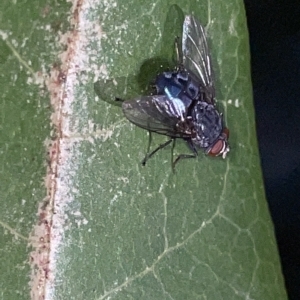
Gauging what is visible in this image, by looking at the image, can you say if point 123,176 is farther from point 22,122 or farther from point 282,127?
point 282,127

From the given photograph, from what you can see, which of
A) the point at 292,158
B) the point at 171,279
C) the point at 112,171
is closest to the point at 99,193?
the point at 112,171

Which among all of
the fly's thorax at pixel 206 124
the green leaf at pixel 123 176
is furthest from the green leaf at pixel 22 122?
the fly's thorax at pixel 206 124

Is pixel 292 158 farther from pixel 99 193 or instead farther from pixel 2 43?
pixel 2 43

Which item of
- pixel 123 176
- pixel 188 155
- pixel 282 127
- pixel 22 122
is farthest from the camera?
pixel 282 127

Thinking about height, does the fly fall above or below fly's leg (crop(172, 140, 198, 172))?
above

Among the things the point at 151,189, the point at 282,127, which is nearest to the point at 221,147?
the point at 151,189

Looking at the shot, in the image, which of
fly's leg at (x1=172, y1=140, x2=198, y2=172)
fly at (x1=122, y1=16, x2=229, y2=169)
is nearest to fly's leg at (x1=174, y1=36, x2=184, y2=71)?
fly at (x1=122, y1=16, x2=229, y2=169)

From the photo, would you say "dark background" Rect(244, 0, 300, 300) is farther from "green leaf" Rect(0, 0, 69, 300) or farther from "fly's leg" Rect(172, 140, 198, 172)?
"green leaf" Rect(0, 0, 69, 300)
